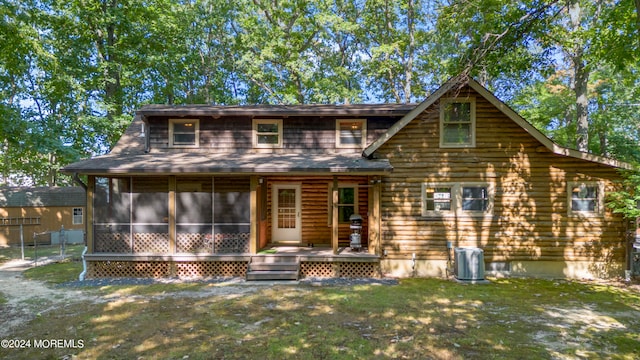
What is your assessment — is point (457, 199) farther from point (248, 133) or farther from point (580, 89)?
point (580, 89)

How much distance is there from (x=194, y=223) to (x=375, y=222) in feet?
18.7

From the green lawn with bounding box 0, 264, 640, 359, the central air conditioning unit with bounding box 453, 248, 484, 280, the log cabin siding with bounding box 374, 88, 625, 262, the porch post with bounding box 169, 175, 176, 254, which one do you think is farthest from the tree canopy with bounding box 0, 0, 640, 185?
the green lawn with bounding box 0, 264, 640, 359

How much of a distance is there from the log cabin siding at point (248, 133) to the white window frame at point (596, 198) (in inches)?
240

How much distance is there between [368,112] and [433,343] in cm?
874

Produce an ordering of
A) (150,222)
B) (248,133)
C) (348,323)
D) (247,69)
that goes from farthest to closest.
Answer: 1. (247,69)
2. (248,133)
3. (150,222)
4. (348,323)

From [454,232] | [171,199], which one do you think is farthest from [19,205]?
[454,232]

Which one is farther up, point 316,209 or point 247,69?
point 247,69

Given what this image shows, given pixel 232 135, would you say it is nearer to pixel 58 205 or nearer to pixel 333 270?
pixel 333 270

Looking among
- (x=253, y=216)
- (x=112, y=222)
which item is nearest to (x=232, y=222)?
(x=253, y=216)

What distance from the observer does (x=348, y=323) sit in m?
6.60

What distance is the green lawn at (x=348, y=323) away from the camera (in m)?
5.39

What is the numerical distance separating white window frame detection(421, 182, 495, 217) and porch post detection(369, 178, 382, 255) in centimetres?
152

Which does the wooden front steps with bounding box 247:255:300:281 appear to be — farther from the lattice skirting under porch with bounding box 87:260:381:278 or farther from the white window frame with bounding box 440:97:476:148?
the white window frame with bounding box 440:97:476:148

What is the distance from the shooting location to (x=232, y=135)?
42.8 feet
